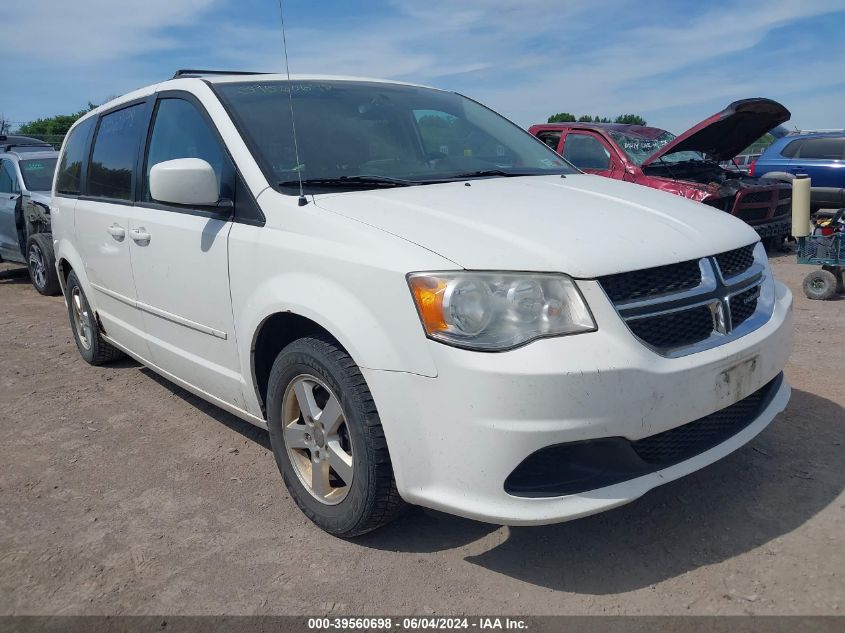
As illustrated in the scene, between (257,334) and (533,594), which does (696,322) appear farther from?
(257,334)

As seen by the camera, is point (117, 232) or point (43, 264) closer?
point (117, 232)

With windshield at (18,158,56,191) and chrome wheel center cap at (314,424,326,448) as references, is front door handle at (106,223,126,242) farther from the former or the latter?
windshield at (18,158,56,191)

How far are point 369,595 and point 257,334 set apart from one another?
1.11 metres

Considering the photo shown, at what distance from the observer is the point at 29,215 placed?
30.0 feet

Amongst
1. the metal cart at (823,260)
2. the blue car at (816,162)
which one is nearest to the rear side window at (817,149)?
the blue car at (816,162)

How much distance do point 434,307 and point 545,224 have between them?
56 centimetres

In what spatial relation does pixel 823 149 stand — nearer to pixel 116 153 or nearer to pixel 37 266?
pixel 116 153

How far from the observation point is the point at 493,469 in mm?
2307

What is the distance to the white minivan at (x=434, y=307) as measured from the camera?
2312 mm

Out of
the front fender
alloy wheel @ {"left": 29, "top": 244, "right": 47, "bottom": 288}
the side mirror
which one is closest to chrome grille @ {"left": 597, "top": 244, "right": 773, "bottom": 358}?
the front fender

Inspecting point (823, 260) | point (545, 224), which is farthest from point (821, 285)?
point (545, 224)

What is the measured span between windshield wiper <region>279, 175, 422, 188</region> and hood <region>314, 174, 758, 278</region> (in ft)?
0.29

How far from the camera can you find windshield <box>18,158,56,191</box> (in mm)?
9367

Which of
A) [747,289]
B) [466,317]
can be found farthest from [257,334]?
[747,289]
